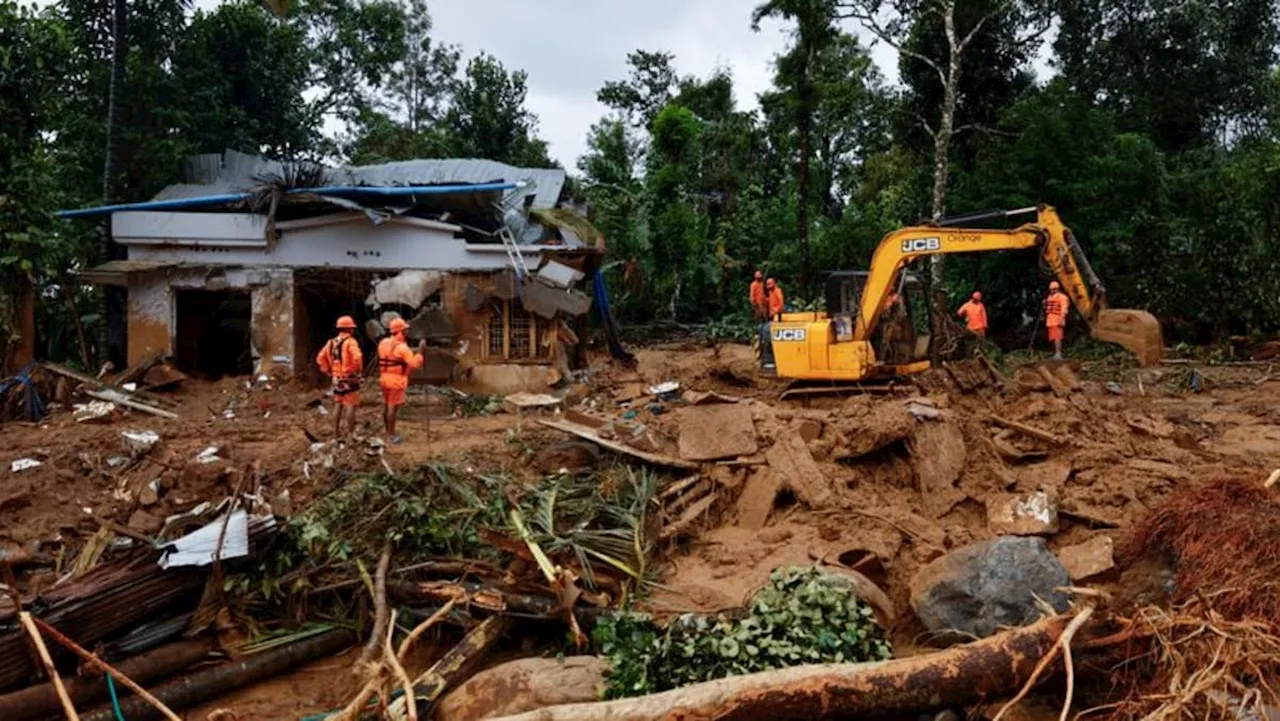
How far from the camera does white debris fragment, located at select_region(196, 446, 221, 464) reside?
895 centimetres

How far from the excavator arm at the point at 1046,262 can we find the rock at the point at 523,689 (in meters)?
6.95

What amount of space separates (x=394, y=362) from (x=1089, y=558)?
7638 millimetres

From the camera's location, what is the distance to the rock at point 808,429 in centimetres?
915

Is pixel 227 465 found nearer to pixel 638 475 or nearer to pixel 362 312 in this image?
pixel 638 475

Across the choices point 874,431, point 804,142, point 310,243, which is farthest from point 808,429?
point 804,142

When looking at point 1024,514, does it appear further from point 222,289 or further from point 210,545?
point 222,289

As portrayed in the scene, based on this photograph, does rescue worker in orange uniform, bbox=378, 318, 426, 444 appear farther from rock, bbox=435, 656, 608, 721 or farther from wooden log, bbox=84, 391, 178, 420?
rock, bbox=435, 656, 608, 721

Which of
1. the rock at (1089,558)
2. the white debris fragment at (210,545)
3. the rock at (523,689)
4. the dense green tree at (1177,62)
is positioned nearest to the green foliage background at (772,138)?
the dense green tree at (1177,62)

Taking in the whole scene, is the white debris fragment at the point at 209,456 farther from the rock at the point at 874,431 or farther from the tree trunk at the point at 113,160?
the tree trunk at the point at 113,160

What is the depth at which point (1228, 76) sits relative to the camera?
22453 millimetres

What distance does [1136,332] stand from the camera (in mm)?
9289

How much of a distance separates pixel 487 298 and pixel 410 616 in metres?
9.63

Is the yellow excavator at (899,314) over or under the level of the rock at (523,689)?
over

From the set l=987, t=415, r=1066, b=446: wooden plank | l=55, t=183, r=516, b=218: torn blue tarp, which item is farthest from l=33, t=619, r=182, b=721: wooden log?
l=55, t=183, r=516, b=218: torn blue tarp
